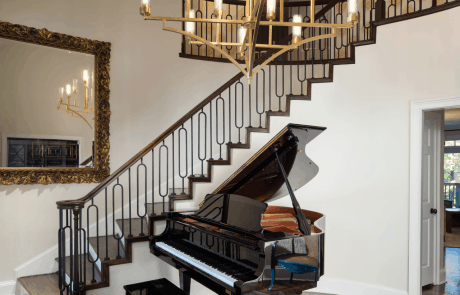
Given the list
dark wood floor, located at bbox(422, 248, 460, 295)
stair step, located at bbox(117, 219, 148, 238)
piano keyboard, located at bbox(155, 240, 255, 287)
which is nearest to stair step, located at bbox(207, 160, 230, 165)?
stair step, located at bbox(117, 219, 148, 238)

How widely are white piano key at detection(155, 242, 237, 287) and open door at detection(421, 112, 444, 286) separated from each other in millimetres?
2979

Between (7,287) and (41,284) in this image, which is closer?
(41,284)

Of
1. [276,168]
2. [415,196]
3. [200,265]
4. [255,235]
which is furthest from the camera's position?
[415,196]

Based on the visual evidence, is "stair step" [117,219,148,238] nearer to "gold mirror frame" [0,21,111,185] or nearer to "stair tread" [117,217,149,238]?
"stair tread" [117,217,149,238]

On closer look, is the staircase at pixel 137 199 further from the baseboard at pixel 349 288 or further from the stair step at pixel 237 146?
the baseboard at pixel 349 288

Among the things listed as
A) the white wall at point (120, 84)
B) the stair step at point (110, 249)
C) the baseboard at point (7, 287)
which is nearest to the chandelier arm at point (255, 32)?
the stair step at point (110, 249)

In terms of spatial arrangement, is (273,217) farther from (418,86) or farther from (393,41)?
(393,41)

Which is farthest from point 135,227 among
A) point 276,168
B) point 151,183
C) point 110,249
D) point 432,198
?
point 432,198

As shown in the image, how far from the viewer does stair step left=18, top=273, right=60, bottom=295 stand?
3.36 m

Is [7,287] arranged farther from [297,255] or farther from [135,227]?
[297,255]

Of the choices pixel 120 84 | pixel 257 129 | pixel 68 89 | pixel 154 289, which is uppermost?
pixel 120 84

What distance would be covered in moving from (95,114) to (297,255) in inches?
120

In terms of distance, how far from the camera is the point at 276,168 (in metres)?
2.92

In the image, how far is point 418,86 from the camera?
3.72 m
